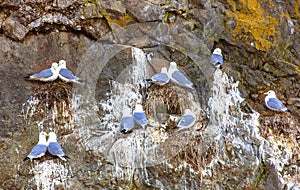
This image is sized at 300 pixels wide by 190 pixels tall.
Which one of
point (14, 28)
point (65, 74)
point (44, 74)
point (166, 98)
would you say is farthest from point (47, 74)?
point (166, 98)

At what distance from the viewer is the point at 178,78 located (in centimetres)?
723

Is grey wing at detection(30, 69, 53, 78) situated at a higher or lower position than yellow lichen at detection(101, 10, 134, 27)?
lower

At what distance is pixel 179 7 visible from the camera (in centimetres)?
786

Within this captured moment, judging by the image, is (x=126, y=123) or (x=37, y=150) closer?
(x=37, y=150)

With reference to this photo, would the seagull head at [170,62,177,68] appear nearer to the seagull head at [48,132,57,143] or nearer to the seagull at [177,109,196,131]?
the seagull at [177,109,196,131]

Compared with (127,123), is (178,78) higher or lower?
higher

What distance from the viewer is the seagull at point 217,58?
293 inches

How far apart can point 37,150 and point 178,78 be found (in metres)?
2.57

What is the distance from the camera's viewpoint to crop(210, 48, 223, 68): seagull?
293 inches

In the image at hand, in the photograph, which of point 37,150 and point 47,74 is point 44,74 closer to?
point 47,74

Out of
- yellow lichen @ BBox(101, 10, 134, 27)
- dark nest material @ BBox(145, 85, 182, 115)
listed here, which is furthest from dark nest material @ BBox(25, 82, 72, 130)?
yellow lichen @ BBox(101, 10, 134, 27)

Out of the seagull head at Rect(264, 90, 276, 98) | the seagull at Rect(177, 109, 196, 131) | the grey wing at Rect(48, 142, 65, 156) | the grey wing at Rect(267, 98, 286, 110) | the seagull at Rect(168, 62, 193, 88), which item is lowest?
the grey wing at Rect(48, 142, 65, 156)

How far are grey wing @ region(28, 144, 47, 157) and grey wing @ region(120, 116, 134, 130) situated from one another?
3.90 ft

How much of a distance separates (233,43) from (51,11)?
3221mm
